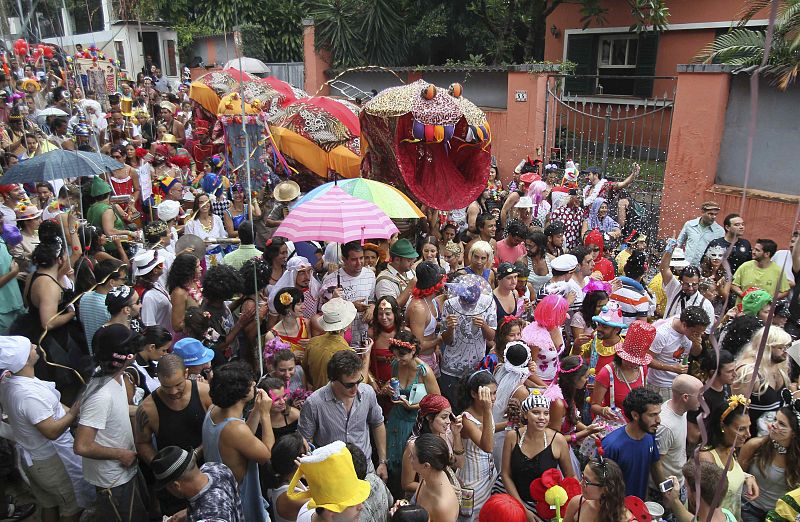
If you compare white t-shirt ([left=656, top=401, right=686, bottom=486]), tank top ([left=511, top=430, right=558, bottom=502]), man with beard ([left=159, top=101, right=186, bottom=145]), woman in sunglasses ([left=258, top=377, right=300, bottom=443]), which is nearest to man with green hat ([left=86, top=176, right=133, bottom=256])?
woman in sunglasses ([left=258, top=377, right=300, bottom=443])

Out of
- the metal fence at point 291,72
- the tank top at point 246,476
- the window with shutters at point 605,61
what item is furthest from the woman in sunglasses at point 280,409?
the metal fence at point 291,72

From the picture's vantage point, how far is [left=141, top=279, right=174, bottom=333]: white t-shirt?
441cm

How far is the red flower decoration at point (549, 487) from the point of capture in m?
3.11

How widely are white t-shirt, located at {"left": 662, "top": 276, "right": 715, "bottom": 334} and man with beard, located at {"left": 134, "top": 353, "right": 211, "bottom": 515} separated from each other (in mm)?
3707

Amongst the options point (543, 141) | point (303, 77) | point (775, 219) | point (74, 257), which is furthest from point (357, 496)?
point (303, 77)

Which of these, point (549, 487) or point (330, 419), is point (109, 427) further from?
point (549, 487)

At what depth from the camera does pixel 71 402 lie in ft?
13.2

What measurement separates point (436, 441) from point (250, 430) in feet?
3.13

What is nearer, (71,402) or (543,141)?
(71,402)

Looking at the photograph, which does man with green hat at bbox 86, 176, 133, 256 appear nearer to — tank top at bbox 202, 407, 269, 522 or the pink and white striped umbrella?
the pink and white striped umbrella

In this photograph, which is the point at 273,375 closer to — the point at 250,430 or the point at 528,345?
the point at 250,430

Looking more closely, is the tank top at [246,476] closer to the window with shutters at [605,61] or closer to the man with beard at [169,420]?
the man with beard at [169,420]

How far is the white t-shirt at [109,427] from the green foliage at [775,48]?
5.03m

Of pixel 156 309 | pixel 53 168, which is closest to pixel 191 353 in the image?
pixel 156 309
